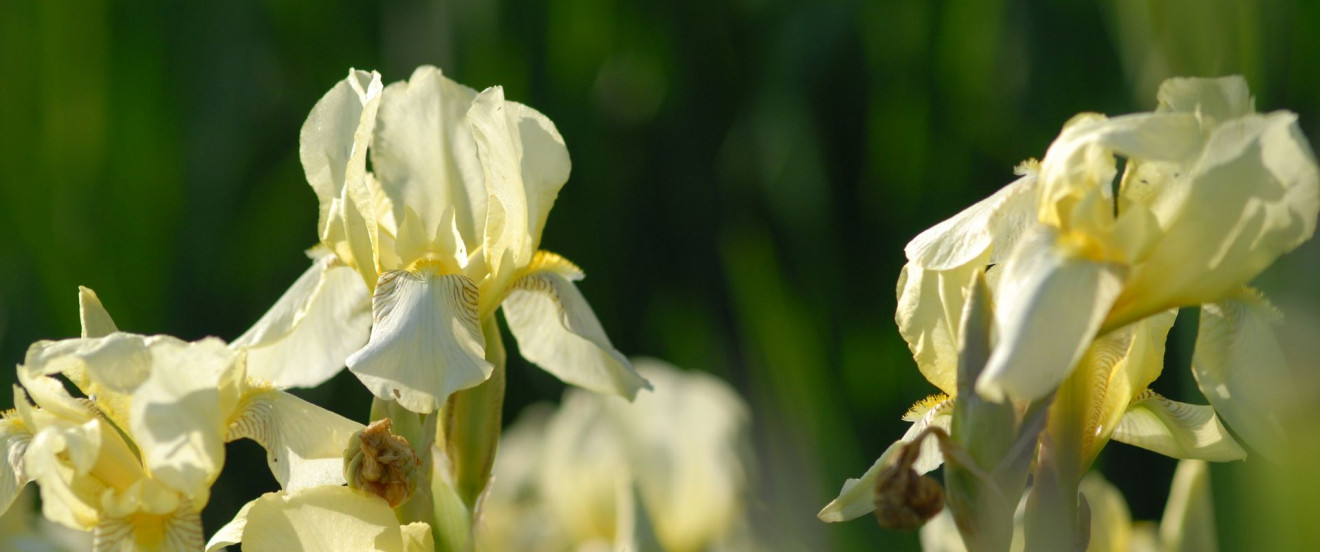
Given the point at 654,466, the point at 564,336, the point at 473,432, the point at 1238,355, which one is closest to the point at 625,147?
the point at 654,466

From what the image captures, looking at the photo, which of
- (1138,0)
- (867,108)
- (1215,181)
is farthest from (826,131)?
(1215,181)

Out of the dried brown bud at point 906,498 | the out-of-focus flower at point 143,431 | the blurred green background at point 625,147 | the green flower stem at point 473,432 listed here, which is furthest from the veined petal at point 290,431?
the blurred green background at point 625,147

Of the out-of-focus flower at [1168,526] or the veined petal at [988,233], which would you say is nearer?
the veined petal at [988,233]

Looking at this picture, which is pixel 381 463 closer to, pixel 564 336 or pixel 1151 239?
pixel 564 336

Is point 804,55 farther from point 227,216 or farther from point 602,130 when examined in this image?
point 227,216

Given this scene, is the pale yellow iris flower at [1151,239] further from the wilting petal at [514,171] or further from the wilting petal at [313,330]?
the wilting petal at [313,330]

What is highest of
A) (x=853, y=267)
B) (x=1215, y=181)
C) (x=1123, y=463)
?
(x=1215, y=181)
